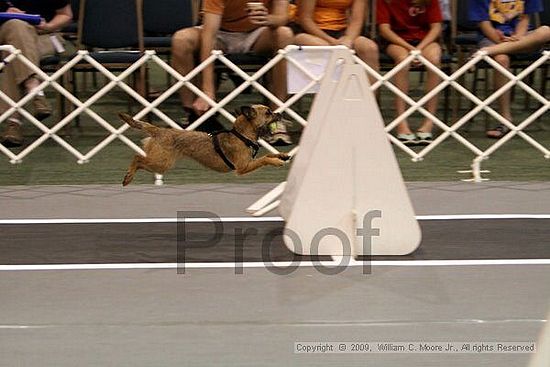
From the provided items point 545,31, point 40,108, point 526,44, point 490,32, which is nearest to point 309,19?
point 490,32

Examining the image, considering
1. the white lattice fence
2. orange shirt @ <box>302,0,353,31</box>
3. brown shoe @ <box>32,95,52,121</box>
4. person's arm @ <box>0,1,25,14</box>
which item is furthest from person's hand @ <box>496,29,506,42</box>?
person's arm @ <box>0,1,25,14</box>

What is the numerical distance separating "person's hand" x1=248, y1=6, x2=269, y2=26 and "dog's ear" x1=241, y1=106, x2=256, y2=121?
88.3 inches

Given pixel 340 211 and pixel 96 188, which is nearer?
pixel 340 211

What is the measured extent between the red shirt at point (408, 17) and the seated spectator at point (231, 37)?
739 mm

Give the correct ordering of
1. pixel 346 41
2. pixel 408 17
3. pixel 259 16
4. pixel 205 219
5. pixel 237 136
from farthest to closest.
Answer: pixel 408 17 → pixel 346 41 → pixel 259 16 → pixel 205 219 → pixel 237 136

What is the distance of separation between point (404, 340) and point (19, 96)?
4680mm

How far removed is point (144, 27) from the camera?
8.93 meters

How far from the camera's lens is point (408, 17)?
26.9 ft

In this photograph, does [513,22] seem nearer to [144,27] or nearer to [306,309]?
[144,27]

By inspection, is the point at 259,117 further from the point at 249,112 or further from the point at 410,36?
the point at 410,36

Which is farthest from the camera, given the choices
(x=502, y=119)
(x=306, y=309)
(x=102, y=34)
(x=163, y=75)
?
(x=163, y=75)

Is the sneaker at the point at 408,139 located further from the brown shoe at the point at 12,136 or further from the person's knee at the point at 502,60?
the brown shoe at the point at 12,136

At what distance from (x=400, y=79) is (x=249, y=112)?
2643 mm

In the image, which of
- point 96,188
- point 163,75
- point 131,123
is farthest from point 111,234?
point 163,75
